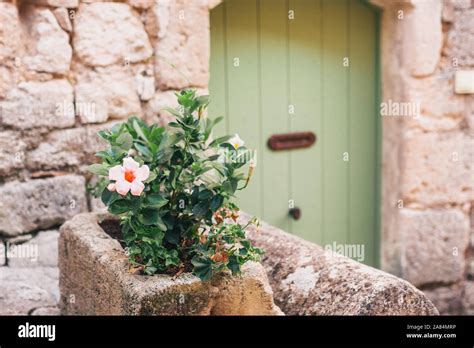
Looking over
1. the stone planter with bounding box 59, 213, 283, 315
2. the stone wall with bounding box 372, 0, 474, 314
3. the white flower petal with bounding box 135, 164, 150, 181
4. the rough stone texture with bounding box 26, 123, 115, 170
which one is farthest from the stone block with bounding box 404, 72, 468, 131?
the white flower petal with bounding box 135, 164, 150, 181

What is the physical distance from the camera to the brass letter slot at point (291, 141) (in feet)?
12.5

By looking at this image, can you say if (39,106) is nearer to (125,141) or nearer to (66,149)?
(66,149)

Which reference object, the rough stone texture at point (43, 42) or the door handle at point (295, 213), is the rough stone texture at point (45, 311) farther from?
→ the door handle at point (295, 213)

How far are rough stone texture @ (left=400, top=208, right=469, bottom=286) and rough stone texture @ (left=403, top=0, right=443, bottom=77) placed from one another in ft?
2.66

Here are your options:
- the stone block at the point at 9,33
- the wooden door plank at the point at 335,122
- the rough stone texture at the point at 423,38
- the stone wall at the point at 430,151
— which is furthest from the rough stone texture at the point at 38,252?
the rough stone texture at the point at 423,38

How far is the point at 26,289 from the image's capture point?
117 inches

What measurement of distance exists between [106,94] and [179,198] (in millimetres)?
1125

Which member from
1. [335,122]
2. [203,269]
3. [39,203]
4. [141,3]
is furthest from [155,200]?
[335,122]

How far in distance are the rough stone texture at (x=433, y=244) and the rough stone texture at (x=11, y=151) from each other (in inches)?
82.9
